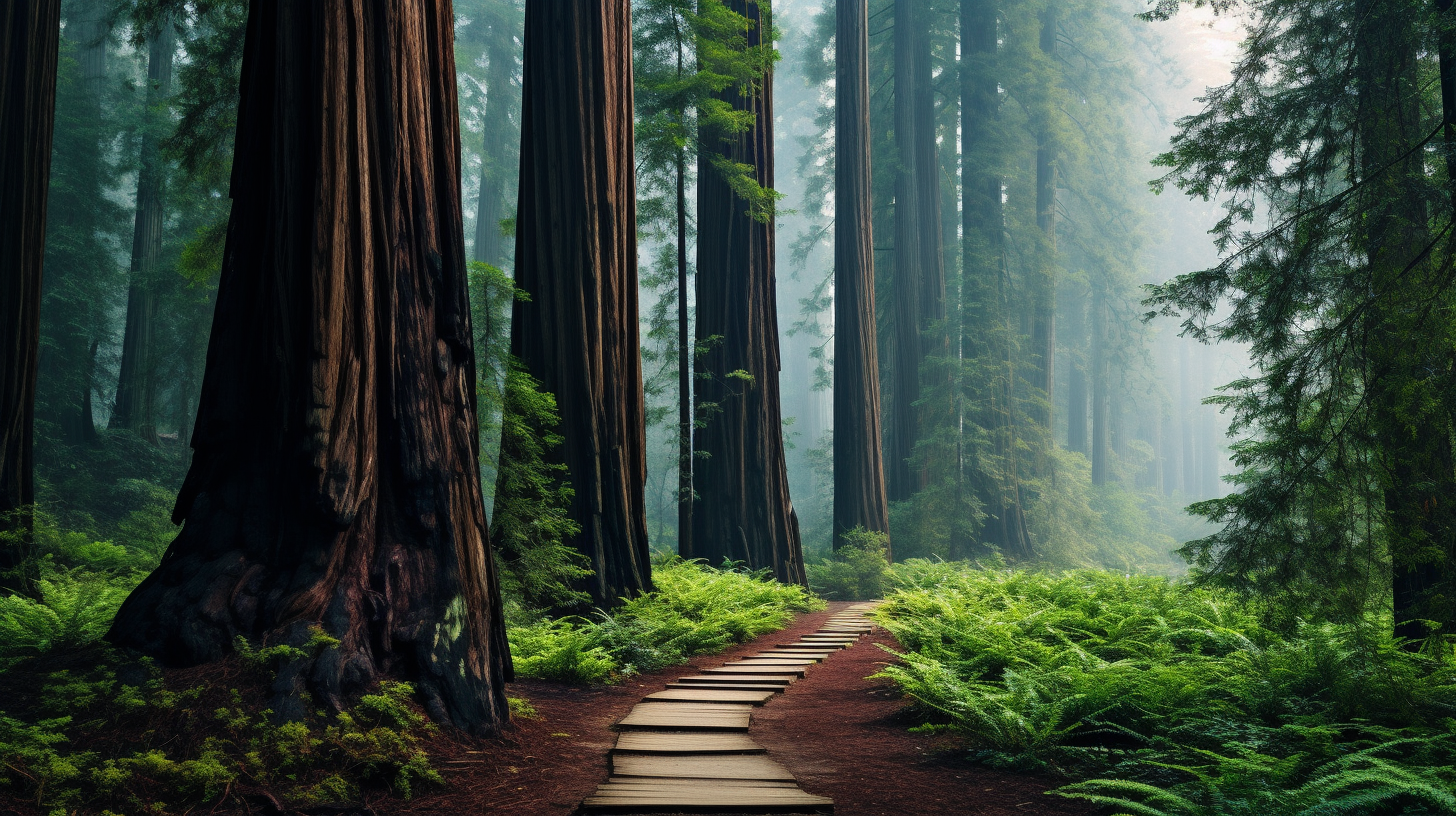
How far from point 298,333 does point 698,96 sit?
304 inches

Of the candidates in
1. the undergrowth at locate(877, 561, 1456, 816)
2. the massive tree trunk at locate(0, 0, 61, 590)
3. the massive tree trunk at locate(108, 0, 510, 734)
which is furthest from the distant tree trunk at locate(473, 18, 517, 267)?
the undergrowth at locate(877, 561, 1456, 816)

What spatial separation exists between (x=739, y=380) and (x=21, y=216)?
7.91 metres

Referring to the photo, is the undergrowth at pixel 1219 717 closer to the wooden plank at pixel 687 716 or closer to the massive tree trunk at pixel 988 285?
the wooden plank at pixel 687 716

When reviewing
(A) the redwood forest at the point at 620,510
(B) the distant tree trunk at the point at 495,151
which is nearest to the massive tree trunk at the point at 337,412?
(A) the redwood forest at the point at 620,510

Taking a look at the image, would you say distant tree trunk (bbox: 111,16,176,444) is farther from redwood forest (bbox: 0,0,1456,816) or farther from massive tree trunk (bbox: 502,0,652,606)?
massive tree trunk (bbox: 502,0,652,606)

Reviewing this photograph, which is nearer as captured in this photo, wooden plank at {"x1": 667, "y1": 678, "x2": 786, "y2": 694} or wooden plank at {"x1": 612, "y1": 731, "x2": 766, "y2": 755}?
wooden plank at {"x1": 612, "y1": 731, "x2": 766, "y2": 755}

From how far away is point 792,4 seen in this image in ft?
198

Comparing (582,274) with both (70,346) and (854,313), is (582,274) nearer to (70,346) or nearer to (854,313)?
(854,313)

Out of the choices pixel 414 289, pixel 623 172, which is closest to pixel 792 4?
pixel 623 172

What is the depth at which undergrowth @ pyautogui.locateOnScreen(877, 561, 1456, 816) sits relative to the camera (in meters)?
2.78

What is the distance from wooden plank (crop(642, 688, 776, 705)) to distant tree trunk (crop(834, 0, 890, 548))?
9859mm

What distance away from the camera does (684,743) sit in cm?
390

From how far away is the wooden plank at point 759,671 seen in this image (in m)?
6.10

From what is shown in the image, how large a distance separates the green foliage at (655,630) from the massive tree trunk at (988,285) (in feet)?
38.9
